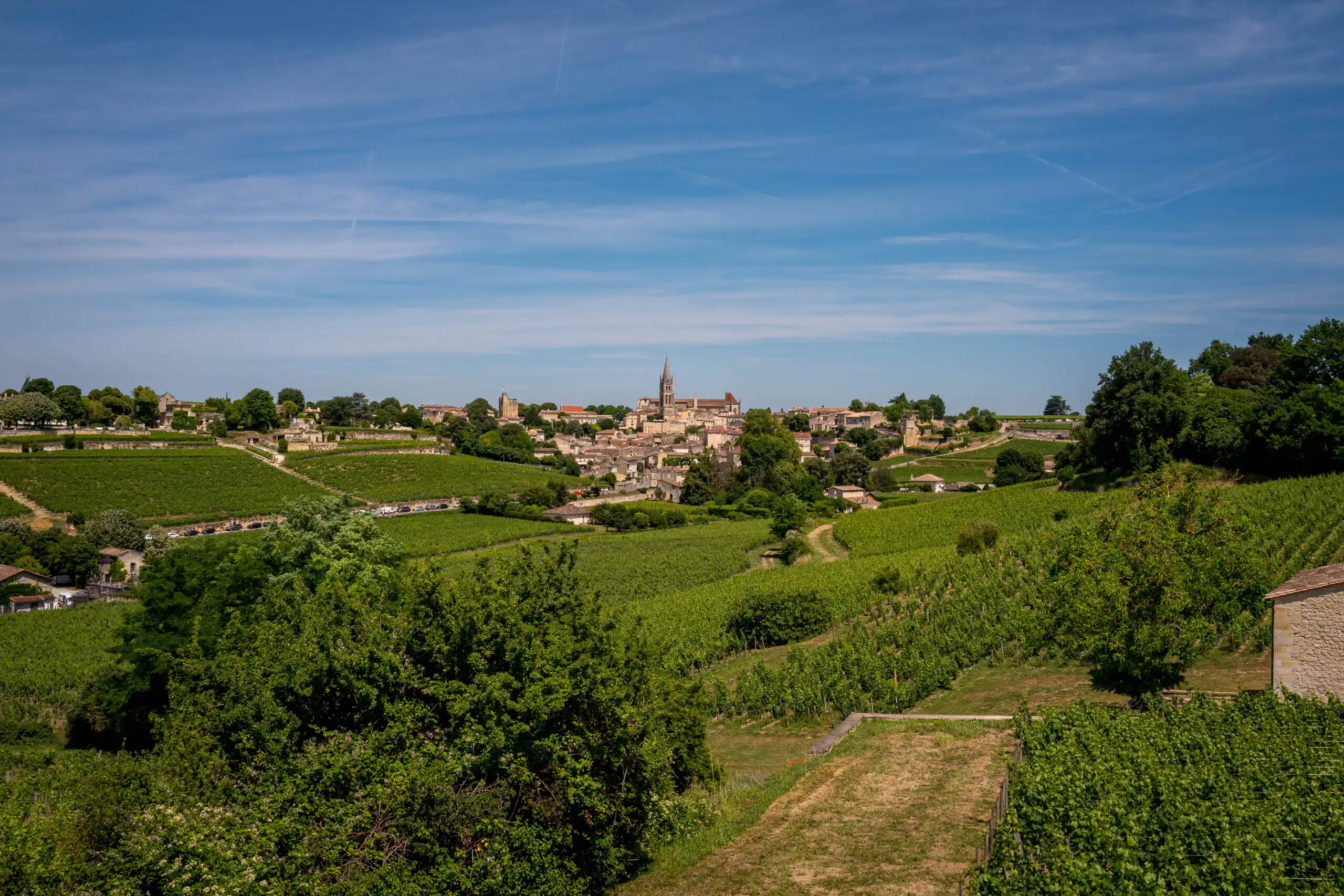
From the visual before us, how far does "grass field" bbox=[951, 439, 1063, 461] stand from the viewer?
336ft

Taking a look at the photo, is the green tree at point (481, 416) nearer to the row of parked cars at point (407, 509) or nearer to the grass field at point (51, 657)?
the row of parked cars at point (407, 509)

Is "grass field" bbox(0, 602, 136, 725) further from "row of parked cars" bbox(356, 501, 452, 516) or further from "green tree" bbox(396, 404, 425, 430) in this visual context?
"green tree" bbox(396, 404, 425, 430)

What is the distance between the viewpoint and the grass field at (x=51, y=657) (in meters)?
29.2

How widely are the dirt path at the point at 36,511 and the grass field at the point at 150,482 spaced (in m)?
0.35

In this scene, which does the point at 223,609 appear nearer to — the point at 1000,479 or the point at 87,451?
the point at 87,451

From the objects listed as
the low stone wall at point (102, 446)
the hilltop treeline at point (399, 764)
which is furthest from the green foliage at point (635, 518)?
the hilltop treeline at point (399, 764)

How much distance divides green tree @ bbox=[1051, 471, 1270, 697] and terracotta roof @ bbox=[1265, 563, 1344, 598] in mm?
1158

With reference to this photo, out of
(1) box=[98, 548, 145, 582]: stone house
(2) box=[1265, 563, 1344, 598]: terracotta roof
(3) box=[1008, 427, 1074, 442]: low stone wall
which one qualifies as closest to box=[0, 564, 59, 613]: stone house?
(1) box=[98, 548, 145, 582]: stone house

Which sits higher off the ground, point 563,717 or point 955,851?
point 563,717

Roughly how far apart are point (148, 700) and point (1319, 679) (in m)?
28.8

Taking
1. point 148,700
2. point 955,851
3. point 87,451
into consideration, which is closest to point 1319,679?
point 955,851

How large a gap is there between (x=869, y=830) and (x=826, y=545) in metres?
42.6

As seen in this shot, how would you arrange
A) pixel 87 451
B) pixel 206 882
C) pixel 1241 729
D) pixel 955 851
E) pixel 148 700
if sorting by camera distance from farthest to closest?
pixel 87 451 < pixel 148 700 < pixel 1241 729 < pixel 955 851 < pixel 206 882

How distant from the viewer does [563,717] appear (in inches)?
484
